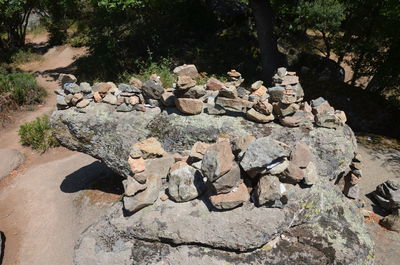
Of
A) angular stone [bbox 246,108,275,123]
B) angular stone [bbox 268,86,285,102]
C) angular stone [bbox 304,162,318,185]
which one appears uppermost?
angular stone [bbox 268,86,285,102]

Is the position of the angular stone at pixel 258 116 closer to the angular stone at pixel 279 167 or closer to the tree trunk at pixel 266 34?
the angular stone at pixel 279 167

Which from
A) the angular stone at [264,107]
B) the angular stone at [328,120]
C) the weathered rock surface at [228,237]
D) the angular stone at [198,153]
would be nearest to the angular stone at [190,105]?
the angular stone at [264,107]

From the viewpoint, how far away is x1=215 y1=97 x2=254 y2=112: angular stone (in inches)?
258

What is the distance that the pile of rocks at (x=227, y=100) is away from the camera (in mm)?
6367

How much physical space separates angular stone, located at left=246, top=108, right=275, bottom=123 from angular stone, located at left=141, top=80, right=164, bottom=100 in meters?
2.03

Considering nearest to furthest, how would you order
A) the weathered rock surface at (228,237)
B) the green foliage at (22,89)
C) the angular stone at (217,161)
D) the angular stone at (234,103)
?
the angular stone at (217,161)
the weathered rock surface at (228,237)
the angular stone at (234,103)
the green foliage at (22,89)

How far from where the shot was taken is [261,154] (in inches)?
173

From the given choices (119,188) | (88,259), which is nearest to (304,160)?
(88,259)

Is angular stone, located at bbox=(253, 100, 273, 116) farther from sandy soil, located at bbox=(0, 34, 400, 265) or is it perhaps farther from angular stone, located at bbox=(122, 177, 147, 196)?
sandy soil, located at bbox=(0, 34, 400, 265)


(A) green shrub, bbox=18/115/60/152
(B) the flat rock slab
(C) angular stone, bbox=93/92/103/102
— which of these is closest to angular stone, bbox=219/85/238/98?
(C) angular stone, bbox=93/92/103/102

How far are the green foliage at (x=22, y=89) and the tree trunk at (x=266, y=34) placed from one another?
11.5 m

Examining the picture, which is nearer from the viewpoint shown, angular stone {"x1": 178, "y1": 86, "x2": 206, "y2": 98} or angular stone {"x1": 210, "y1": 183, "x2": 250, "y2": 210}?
angular stone {"x1": 210, "y1": 183, "x2": 250, "y2": 210}

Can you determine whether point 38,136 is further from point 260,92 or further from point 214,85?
point 260,92

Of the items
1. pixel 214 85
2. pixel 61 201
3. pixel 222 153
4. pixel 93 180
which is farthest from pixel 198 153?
pixel 61 201
